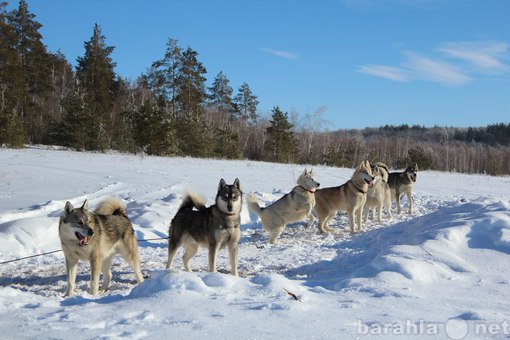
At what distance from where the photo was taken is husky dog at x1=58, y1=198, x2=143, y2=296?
5.88 m

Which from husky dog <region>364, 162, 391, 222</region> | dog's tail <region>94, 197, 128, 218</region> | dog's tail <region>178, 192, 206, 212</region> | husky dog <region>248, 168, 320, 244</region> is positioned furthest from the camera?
husky dog <region>364, 162, 391, 222</region>

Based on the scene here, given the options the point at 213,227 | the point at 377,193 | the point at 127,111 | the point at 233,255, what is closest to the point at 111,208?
the point at 213,227

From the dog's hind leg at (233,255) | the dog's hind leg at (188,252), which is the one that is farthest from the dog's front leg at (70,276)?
the dog's hind leg at (233,255)

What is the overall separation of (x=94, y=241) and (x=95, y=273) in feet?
1.36

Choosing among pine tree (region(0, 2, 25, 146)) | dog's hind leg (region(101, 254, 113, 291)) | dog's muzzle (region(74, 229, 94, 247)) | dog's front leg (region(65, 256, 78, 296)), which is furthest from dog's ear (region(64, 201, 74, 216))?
pine tree (region(0, 2, 25, 146))

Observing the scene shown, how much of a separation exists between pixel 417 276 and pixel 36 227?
6901 millimetres

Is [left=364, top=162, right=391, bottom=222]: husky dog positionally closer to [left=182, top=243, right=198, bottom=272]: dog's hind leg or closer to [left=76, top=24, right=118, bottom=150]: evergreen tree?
[left=182, top=243, right=198, bottom=272]: dog's hind leg

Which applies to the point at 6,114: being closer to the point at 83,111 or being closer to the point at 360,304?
the point at 83,111

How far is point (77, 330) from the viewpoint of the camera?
3.63 m

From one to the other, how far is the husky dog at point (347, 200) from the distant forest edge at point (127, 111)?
22070 mm

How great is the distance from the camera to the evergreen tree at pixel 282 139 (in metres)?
44.3

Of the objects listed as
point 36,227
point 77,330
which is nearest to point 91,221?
point 77,330

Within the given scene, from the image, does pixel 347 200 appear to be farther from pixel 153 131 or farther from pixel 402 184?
pixel 153 131

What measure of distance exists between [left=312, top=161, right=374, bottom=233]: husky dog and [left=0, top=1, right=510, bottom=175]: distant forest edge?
22.1 meters
